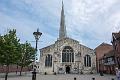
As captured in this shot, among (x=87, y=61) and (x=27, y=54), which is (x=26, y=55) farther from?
(x=87, y=61)

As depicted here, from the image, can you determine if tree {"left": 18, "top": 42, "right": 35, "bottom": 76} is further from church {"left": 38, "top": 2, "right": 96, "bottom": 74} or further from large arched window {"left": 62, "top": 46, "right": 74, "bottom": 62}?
large arched window {"left": 62, "top": 46, "right": 74, "bottom": 62}

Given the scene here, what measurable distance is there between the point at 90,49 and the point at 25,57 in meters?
25.1

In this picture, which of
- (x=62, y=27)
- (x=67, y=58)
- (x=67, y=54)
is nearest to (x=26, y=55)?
(x=67, y=58)

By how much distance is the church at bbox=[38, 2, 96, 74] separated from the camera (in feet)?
234

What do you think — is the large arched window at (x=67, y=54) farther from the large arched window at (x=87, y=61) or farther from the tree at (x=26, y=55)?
the tree at (x=26, y=55)

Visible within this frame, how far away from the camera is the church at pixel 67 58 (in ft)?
234

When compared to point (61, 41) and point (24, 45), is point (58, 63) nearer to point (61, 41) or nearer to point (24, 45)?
point (61, 41)

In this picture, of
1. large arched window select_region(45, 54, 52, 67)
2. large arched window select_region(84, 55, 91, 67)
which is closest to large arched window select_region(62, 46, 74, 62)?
large arched window select_region(45, 54, 52, 67)

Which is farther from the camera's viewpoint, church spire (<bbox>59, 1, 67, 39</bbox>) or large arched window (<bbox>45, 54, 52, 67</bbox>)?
church spire (<bbox>59, 1, 67, 39</bbox>)

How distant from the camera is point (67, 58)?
2867 inches

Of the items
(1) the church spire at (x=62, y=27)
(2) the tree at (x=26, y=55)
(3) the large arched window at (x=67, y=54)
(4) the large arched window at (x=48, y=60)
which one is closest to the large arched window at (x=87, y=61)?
(3) the large arched window at (x=67, y=54)

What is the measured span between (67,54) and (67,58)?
4.94 feet

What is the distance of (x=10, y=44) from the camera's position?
29.7 m

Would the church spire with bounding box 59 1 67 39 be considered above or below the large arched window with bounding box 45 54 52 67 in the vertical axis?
above
